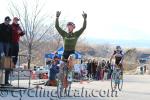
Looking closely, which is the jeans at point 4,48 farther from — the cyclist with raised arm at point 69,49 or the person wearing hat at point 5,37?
the cyclist with raised arm at point 69,49

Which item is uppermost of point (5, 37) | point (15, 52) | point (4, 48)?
point (5, 37)

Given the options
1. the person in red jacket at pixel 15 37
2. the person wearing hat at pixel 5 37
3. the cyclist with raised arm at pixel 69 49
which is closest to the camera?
the cyclist with raised arm at pixel 69 49

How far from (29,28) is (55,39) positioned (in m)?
11.3

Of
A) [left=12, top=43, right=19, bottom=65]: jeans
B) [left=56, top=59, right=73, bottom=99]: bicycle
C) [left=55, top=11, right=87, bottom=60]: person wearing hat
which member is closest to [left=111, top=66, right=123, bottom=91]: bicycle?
[left=12, top=43, right=19, bottom=65]: jeans

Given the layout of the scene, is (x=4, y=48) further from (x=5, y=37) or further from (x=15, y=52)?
(x=15, y=52)

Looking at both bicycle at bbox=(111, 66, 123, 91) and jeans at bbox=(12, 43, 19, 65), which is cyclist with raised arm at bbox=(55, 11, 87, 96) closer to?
jeans at bbox=(12, 43, 19, 65)

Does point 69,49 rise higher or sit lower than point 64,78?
higher

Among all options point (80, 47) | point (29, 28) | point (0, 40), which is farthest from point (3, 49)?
point (80, 47)

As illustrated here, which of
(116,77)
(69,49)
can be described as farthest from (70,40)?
(116,77)

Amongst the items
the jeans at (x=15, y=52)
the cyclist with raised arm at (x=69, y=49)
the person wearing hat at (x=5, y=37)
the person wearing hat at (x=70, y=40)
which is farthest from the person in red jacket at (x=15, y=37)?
the person wearing hat at (x=70, y=40)

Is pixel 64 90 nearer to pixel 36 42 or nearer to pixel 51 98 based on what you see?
pixel 51 98

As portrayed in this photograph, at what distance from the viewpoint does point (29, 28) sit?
60156mm

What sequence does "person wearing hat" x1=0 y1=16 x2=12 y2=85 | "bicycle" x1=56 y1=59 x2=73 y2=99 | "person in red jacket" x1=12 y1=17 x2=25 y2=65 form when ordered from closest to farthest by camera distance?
"bicycle" x1=56 y1=59 x2=73 y2=99 < "person wearing hat" x1=0 y1=16 x2=12 y2=85 < "person in red jacket" x1=12 y1=17 x2=25 y2=65

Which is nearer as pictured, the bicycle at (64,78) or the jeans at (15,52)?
the bicycle at (64,78)
